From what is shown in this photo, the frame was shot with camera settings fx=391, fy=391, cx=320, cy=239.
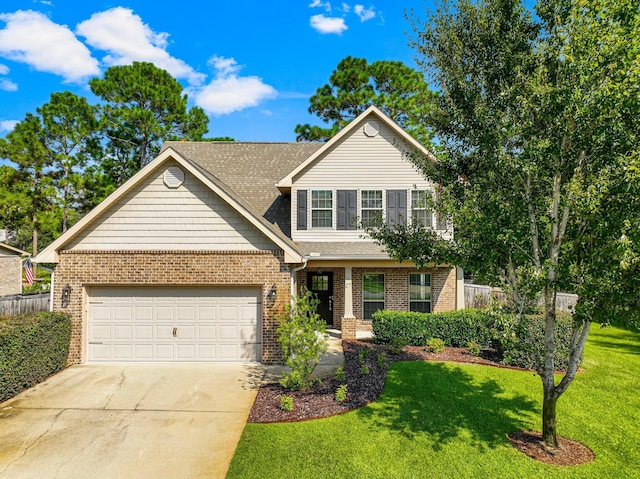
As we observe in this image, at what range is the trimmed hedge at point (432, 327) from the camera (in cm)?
1238

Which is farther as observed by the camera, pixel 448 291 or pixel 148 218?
pixel 448 291

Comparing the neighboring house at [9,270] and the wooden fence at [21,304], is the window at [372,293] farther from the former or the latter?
the neighboring house at [9,270]

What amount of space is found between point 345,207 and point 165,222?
6.55m

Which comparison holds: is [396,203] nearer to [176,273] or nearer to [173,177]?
[173,177]

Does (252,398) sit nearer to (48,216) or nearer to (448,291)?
(448,291)

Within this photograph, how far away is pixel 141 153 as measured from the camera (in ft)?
111

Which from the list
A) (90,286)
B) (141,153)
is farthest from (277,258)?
(141,153)

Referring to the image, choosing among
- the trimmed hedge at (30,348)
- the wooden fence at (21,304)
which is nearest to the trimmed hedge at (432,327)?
the trimmed hedge at (30,348)

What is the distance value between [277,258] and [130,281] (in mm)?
4098

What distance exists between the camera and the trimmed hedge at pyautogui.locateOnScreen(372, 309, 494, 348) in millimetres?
12384

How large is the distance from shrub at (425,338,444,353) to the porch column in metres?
2.75

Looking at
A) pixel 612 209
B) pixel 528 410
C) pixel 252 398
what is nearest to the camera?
pixel 612 209

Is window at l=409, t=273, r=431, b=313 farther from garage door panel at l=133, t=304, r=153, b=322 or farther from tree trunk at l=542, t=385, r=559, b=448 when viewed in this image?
garage door panel at l=133, t=304, r=153, b=322

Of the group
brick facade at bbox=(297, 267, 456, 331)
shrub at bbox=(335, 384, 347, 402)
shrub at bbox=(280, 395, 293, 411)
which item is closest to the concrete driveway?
shrub at bbox=(280, 395, 293, 411)
